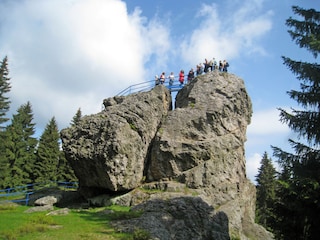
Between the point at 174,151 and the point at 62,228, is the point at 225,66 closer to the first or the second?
the point at 174,151

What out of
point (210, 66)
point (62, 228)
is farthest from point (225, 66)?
point (62, 228)

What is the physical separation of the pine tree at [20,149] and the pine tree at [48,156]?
137 cm

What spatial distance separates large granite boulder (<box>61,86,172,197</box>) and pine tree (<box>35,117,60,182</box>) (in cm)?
2516

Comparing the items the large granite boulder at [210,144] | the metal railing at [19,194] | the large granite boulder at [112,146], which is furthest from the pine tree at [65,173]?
the large granite boulder at [210,144]

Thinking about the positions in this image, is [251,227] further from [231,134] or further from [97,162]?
[97,162]

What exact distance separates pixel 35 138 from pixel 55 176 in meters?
9.01

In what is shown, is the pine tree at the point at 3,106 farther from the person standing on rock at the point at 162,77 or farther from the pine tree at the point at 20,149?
the person standing on rock at the point at 162,77

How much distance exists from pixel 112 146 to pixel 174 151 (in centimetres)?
600

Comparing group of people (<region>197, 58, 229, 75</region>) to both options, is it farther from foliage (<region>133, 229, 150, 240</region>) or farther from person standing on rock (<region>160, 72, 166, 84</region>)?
foliage (<region>133, 229, 150, 240</region>)

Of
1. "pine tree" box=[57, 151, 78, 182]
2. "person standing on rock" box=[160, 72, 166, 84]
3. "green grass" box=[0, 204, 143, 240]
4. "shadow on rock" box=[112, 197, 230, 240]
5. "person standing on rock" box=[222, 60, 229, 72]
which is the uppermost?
"person standing on rock" box=[222, 60, 229, 72]

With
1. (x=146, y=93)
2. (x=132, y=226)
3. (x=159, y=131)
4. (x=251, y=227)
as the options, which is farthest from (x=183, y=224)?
(x=146, y=93)

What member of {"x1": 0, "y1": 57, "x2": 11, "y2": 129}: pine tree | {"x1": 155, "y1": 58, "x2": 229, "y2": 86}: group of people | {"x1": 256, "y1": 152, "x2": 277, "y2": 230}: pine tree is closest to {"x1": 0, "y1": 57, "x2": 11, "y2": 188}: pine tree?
{"x1": 0, "y1": 57, "x2": 11, "y2": 129}: pine tree

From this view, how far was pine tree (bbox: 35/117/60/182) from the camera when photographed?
5119 centimetres

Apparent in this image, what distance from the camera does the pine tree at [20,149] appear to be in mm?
47938
